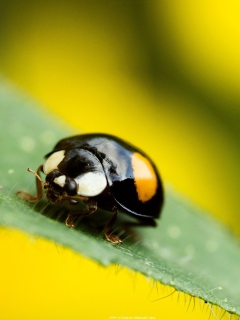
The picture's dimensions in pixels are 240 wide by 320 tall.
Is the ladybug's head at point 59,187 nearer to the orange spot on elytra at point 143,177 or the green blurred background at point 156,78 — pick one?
the orange spot on elytra at point 143,177

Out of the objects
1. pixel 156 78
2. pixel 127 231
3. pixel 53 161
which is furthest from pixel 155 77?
pixel 53 161

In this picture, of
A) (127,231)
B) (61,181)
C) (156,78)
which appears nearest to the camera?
(61,181)

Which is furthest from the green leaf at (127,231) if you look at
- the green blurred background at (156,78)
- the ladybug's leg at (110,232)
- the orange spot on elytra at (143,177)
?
the green blurred background at (156,78)

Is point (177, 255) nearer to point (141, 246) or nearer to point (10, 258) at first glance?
point (141, 246)

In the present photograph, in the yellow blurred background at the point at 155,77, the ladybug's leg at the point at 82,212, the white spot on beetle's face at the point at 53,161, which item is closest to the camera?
the ladybug's leg at the point at 82,212

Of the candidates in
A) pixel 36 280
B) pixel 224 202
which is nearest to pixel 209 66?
pixel 224 202

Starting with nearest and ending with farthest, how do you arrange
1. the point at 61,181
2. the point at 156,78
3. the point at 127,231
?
the point at 61,181 → the point at 127,231 → the point at 156,78

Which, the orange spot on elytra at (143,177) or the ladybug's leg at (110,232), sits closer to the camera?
the ladybug's leg at (110,232)

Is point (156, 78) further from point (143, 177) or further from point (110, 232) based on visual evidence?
point (110, 232)
